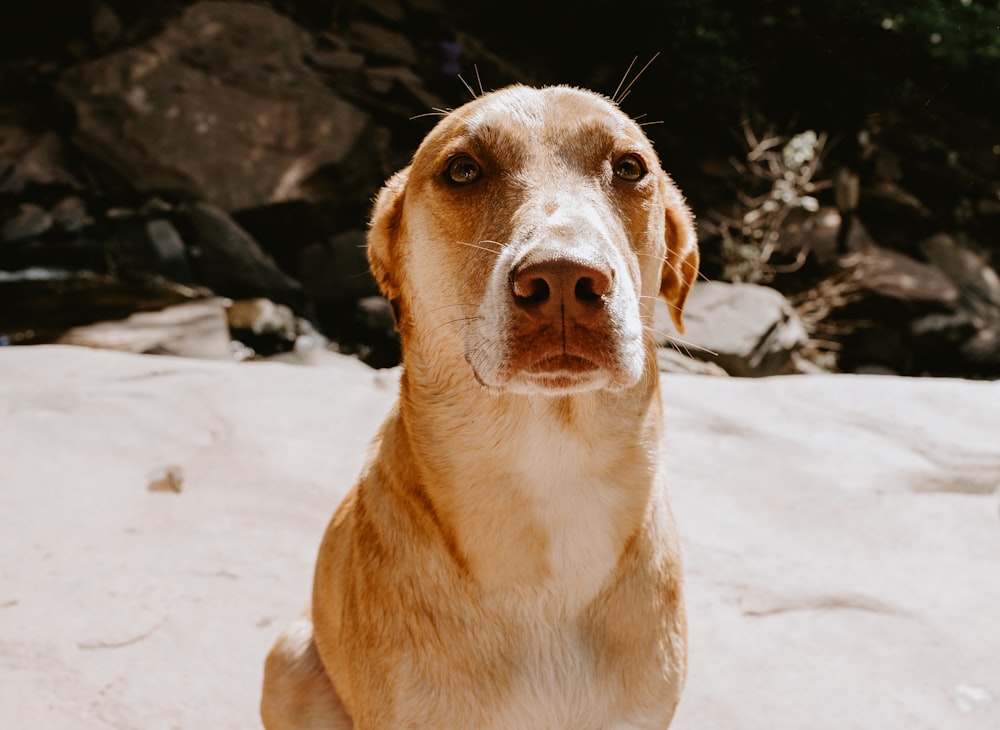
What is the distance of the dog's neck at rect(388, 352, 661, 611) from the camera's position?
5.49ft

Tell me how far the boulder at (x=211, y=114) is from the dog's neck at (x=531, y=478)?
7.49 m

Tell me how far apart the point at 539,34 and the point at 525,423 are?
28.4 ft

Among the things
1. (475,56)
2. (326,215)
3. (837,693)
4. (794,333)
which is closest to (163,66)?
(326,215)

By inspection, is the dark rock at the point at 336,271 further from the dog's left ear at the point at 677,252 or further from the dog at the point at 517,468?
the dog at the point at 517,468

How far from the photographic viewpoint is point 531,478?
1.74 metres

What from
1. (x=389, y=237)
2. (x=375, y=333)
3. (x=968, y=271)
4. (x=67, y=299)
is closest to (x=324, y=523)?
(x=389, y=237)

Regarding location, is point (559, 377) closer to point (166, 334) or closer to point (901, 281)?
point (166, 334)

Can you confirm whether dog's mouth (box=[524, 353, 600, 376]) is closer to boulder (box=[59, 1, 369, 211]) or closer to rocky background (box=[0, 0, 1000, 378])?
rocky background (box=[0, 0, 1000, 378])

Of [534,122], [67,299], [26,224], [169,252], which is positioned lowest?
[67,299]

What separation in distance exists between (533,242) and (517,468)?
521 millimetres

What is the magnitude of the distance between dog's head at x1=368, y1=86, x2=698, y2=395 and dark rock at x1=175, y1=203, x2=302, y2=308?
6.53 m

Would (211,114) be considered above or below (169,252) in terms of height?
above

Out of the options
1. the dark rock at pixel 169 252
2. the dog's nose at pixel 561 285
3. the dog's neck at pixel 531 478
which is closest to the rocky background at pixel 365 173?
the dark rock at pixel 169 252

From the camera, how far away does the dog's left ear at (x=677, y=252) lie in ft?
Result: 6.76
